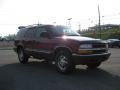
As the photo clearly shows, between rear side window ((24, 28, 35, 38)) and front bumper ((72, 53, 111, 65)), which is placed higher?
rear side window ((24, 28, 35, 38))

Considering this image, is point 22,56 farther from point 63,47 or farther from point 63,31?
point 63,47

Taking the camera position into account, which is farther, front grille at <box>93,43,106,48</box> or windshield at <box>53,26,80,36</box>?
windshield at <box>53,26,80,36</box>

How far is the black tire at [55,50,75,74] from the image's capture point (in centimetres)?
991

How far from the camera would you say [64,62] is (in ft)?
33.3

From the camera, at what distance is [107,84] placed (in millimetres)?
8188

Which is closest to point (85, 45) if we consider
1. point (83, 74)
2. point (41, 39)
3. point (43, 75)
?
point (83, 74)

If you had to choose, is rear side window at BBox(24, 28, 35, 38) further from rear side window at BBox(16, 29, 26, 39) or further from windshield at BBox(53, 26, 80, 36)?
windshield at BBox(53, 26, 80, 36)

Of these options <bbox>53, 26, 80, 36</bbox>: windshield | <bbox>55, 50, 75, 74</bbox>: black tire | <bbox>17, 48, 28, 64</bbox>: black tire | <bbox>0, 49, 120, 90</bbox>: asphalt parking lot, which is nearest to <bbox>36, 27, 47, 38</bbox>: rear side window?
<bbox>53, 26, 80, 36</bbox>: windshield

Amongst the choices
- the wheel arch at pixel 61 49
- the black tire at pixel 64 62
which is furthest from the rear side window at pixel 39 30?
the black tire at pixel 64 62

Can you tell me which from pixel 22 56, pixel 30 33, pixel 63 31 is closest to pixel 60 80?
pixel 63 31

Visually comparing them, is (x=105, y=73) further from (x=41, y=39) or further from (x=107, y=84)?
(x=41, y=39)

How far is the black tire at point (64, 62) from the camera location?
9.91m

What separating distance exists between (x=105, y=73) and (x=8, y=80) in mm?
3614

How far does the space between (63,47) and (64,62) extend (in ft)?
1.83
